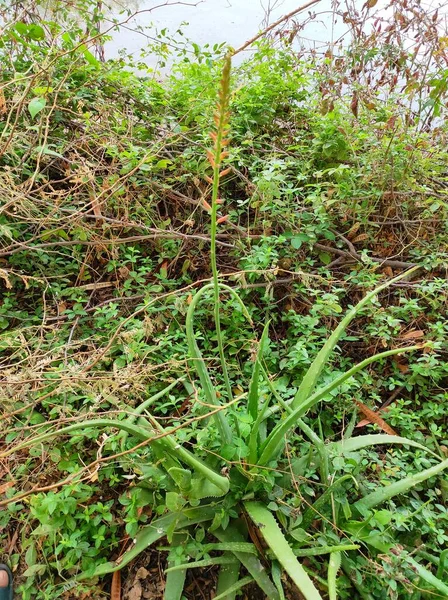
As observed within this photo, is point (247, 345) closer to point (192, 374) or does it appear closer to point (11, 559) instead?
point (192, 374)

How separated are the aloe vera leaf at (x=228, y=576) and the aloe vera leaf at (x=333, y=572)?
248mm

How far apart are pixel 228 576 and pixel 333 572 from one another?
288 mm

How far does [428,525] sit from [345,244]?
3.93ft

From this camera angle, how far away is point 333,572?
3.29 ft

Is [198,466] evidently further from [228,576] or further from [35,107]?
[35,107]

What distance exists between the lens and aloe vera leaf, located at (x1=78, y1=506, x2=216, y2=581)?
3.62 feet

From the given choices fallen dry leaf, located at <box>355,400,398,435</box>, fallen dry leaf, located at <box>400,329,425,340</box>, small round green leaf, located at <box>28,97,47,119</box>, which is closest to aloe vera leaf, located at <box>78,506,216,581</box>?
fallen dry leaf, located at <box>355,400,398,435</box>

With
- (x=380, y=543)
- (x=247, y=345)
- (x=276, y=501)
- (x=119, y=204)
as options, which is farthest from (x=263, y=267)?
(x=380, y=543)

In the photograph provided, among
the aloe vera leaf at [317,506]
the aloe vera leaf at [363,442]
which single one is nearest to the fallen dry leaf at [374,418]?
the aloe vera leaf at [363,442]

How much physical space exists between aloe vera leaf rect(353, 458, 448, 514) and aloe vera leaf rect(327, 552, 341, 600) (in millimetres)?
156

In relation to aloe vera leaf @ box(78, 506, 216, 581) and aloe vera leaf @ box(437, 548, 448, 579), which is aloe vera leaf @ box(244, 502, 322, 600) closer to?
aloe vera leaf @ box(78, 506, 216, 581)

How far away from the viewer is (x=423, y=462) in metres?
1.29

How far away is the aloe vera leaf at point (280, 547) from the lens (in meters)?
0.90

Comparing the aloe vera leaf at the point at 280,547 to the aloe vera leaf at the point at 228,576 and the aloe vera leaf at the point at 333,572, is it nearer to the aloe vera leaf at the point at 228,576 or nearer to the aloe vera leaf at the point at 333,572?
the aloe vera leaf at the point at 333,572
